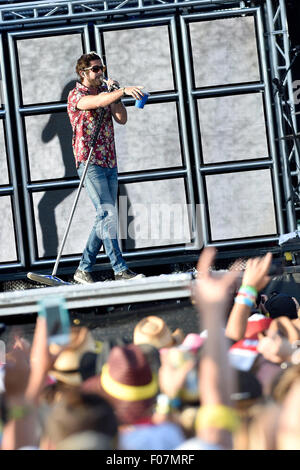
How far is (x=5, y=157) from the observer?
6289 millimetres

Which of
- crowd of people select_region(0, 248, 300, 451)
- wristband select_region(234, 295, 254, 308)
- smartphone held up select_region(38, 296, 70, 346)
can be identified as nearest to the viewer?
crowd of people select_region(0, 248, 300, 451)

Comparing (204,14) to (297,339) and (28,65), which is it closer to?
(28,65)

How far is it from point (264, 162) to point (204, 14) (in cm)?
136

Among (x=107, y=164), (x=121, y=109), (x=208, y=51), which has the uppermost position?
(x=208, y=51)

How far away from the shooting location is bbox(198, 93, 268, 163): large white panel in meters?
6.31

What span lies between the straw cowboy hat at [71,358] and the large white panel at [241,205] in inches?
153

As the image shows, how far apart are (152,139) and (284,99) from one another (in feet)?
3.77

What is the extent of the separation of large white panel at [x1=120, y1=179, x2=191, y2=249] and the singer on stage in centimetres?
127

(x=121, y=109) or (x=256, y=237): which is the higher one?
(x=121, y=109)

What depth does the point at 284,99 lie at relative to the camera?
616cm

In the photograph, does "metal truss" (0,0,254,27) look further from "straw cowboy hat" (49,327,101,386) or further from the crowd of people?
the crowd of people

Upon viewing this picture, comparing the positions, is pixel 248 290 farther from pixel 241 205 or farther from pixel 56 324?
pixel 241 205

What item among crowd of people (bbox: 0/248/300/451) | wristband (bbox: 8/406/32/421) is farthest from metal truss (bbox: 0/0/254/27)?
wristband (bbox: 8/406/32/421)

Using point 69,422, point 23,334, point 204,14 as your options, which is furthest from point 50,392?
point 204,14
